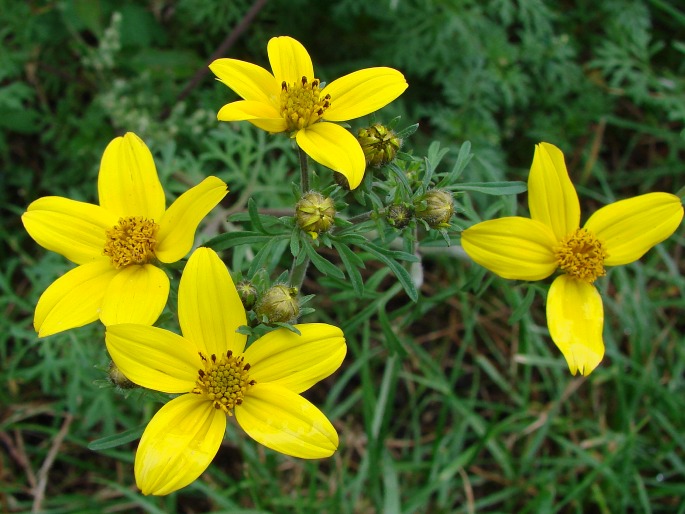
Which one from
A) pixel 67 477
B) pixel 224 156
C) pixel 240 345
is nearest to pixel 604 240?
pixel 240 345

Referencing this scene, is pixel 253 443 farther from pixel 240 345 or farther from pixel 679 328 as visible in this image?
pixel 679 328

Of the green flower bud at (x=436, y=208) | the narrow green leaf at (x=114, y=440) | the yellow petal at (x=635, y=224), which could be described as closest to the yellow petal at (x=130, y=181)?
the narrow green leaf at (x=114, y=440)

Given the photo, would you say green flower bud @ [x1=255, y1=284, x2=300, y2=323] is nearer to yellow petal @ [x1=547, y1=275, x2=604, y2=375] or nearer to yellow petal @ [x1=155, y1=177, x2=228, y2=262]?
yellow petal @ [x1=155, y1=177, x2=228, y2=262]

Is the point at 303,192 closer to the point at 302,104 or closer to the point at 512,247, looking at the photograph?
the point at 302,104

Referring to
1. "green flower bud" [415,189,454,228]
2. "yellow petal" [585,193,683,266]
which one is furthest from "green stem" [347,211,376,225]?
"yellow petal" [585,193,683,266]

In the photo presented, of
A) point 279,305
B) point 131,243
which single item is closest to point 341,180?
point 279,305

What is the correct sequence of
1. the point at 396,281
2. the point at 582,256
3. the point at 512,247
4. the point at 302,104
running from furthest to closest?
the point at 396,281 < the point at 582,256 < the point at 512,247 < the point at 302,104
